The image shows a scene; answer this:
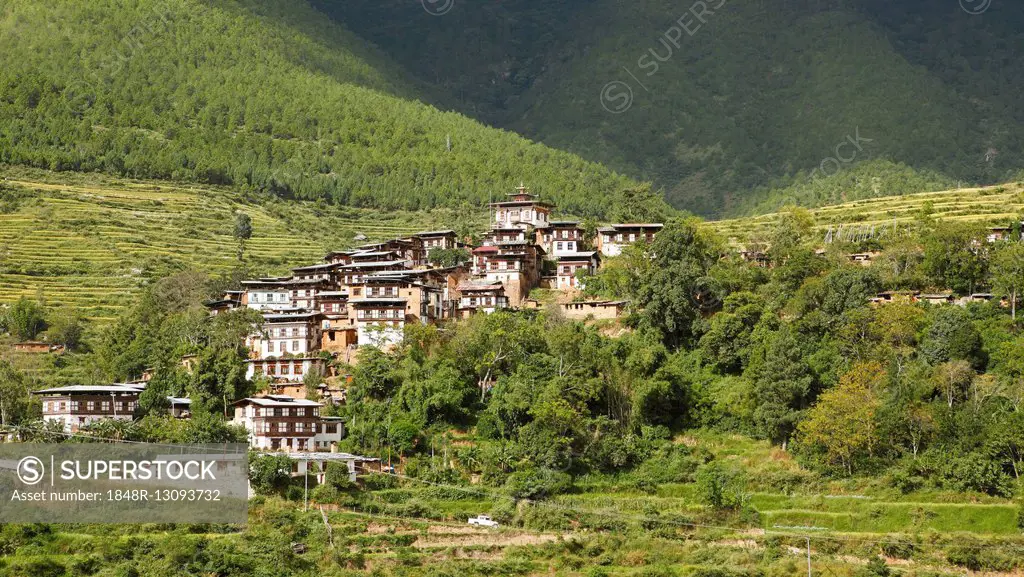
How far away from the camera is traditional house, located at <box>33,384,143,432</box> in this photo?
56.9 meters

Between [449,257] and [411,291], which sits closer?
[411,291]

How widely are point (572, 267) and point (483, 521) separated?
24.0m

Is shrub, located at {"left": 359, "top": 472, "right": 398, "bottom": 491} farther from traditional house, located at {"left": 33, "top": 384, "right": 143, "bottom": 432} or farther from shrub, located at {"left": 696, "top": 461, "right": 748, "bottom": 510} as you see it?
shrub, located at {"left": 696, "top": 461, "right": 748, "bottom": 510}

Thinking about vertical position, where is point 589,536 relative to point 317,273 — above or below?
below

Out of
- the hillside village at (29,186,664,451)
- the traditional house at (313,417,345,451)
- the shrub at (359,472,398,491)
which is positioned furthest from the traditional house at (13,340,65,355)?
the shrub at (359,472,398,491)

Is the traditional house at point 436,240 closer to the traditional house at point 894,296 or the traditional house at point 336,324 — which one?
the traditional house at point 336,324

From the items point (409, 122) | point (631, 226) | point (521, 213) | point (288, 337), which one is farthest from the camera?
point (409, 122)

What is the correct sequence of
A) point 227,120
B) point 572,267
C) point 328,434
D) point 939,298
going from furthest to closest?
1. point 227,120
2. point 572,267
3. point 939,298
4. point 328,434

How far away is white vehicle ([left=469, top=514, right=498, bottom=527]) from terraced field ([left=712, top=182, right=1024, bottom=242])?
3360 cm

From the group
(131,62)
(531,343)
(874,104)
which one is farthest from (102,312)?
(874,104)

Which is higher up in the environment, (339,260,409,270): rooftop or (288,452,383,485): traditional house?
(339,260,409,270): rooftop

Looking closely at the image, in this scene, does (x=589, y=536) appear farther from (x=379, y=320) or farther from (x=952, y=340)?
(x=379, y=320)

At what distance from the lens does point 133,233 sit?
9512 cm

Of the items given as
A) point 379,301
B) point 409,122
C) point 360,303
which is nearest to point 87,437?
point 360,303
